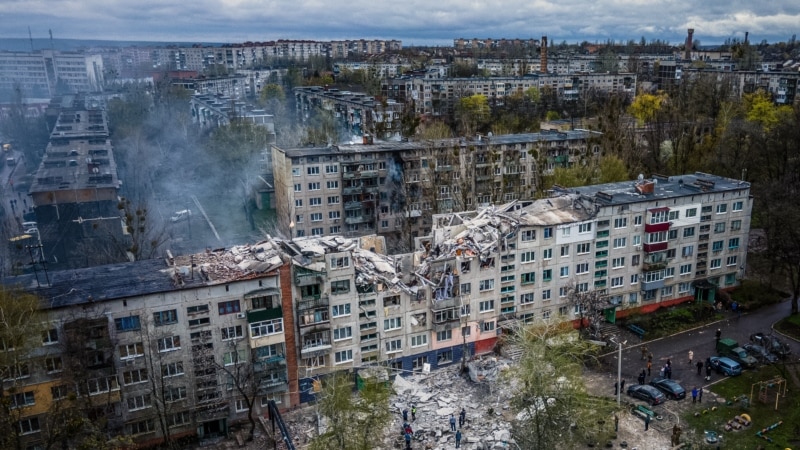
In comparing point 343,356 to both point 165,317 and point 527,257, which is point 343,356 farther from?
point 527,257

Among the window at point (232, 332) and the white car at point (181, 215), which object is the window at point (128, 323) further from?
the white car at point (181, 215)

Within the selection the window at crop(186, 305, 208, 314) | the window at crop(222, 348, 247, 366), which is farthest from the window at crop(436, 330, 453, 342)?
the window at crop(186, 305, 208, 314)

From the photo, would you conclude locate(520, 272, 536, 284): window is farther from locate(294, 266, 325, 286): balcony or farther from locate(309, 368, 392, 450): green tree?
locate(309, 368, 392, 450): green tree

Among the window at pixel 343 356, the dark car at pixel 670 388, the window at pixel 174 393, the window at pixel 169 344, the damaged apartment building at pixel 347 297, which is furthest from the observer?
the window at pixel 343 356

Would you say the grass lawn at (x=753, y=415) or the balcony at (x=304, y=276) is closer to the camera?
the grass lawn at (x=753, y=415)

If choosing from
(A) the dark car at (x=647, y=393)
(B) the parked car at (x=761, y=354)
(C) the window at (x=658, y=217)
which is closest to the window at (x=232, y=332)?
(A) the dark car at (x=647, y=393)

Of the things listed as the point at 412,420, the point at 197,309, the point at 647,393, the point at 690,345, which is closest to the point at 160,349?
the point at 197,309
